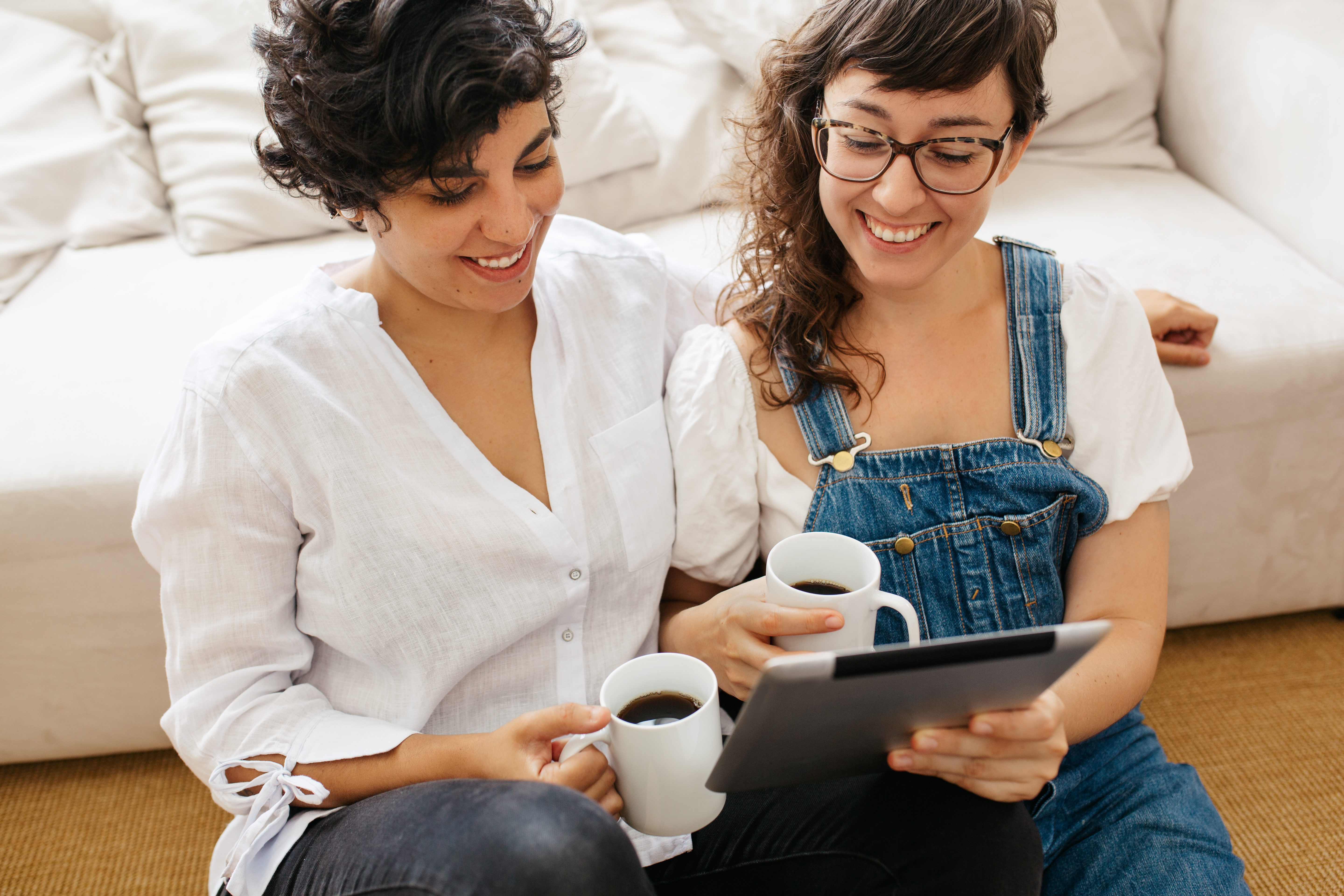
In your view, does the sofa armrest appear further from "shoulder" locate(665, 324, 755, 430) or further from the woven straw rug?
"shoulder" locate(665, 324, 755, 430)

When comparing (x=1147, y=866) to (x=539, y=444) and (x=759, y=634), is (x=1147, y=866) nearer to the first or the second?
(x=759, y=634)

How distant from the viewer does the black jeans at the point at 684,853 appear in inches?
30.8

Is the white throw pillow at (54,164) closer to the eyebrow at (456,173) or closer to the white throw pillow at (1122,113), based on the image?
the eyebrow at (456,173)

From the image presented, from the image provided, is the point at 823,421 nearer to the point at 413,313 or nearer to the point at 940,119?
the point at 940,119

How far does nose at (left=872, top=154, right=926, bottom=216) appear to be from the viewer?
3.33ft

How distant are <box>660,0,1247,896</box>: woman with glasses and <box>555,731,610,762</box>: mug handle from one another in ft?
0.62

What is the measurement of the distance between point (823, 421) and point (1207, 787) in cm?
98

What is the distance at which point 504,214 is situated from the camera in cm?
93

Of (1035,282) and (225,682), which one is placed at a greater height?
(1035,282)

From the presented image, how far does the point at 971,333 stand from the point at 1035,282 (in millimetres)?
98

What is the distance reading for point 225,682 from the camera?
3.10 ft

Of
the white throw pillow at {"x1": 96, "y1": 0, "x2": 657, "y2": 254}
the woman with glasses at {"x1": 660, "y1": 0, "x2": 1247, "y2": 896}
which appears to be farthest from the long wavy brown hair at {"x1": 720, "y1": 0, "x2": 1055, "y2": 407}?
the white throw pillow at {"x1": 96, "y1": 0, "x2": 657, "y2": 254}

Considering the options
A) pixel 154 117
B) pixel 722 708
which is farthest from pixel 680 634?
pixel 154 117

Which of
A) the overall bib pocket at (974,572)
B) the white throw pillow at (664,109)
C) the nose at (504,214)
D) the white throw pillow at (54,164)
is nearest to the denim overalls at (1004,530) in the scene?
the overall bib pocket at (974,572)
